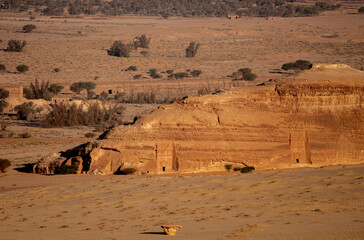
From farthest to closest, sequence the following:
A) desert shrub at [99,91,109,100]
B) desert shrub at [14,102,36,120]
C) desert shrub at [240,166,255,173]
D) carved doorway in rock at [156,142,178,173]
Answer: desert shrub at [99,91,109,100] → desert shrub at [14,102,36,120] → carved doorway in rock at [156,142,178,173] → desert shrub at [240,166,255,173]

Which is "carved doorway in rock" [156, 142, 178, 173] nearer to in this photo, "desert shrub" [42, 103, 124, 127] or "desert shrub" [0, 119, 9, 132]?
"desert shrub" [42, 103, 124, 127]

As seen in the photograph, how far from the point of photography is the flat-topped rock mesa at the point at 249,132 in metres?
16.8

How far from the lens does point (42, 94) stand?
41594 millimetres

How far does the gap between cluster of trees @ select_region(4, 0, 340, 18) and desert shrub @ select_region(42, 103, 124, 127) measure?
74.7 m

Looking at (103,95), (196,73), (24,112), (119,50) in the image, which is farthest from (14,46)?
(24,112)

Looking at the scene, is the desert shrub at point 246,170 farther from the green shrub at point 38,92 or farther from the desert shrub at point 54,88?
the desert shrub at point 54,88

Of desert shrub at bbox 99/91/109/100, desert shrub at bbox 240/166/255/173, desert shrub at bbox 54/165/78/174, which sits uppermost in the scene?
desert shrub at bbox 240/166/255/173

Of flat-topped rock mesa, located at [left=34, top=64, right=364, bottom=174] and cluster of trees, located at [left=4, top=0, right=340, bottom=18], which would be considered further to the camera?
cluster of trees, located at [left=4, top=0, right=340, bottom=18]

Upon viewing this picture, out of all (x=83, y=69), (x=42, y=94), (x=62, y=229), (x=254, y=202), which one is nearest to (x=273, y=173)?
(x=254, y=202)

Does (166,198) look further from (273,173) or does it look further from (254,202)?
(273,173)

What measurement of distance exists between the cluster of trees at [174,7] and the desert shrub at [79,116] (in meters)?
A: 74.7

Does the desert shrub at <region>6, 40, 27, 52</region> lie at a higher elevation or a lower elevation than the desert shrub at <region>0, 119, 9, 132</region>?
higher

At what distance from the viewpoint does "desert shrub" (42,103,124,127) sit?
33.6 meters

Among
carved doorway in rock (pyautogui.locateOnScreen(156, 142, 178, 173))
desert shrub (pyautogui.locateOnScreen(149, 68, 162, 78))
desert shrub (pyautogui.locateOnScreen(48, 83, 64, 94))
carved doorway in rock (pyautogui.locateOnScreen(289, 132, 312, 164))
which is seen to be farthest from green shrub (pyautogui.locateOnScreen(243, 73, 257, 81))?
carved doorway in rock (pyautogui.locateOnScreen(156, 142, 178, 173))
